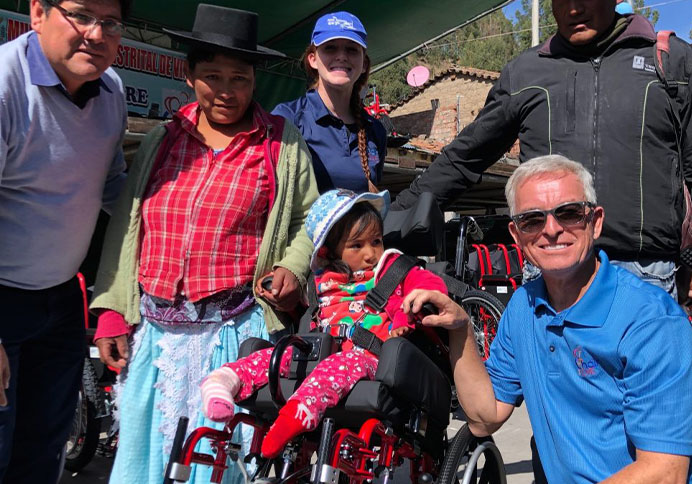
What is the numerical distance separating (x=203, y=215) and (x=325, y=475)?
944 millimetres

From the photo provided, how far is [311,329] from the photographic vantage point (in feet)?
8.71

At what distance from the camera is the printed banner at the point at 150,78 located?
803cm

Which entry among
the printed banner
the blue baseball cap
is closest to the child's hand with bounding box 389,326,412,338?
the blue baseball cap

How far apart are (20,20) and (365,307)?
6.28m

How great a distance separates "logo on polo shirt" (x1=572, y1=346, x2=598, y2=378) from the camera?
6.20ft

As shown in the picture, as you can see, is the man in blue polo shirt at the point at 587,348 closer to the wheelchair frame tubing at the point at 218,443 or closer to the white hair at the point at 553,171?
the white hair at the point at 553,171

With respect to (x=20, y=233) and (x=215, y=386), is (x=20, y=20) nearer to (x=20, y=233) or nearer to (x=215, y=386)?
(x=20, y=233)

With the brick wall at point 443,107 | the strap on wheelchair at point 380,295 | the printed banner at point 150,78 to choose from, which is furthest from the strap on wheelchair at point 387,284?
the brick wall at point 443,107

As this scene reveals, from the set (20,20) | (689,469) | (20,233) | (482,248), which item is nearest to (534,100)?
(689,469)

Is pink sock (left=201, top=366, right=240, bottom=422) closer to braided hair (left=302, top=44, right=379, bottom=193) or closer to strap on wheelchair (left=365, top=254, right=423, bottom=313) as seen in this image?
strap on wheelchair (left=365, top=254, right=423, bottom=313)

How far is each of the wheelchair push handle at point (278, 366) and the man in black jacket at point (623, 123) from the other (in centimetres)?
115

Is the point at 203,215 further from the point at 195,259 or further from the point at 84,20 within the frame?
the point at 84,20

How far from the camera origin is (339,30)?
9.80 feet

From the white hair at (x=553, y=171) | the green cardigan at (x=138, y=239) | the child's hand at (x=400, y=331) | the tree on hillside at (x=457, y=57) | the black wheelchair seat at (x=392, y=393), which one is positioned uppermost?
the tree on hillside at (x=457, y=57)
